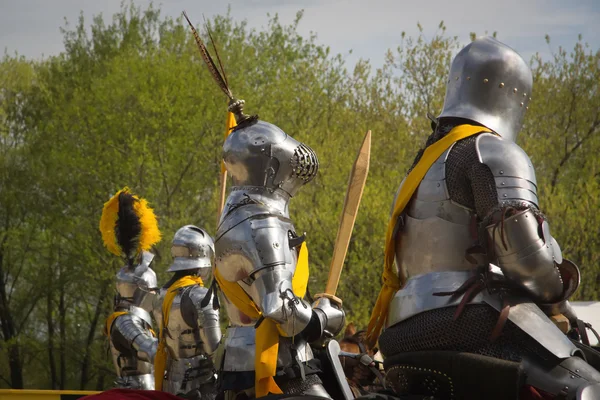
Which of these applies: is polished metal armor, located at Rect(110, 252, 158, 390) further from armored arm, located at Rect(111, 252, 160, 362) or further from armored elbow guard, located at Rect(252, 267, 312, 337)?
armored elbow guard, located at Rect(252, 267, 312, 337)

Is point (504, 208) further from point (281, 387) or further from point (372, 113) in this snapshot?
point (372, 113)

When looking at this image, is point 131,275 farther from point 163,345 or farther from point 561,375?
point 561,375

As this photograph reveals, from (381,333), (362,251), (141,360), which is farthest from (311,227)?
(381,333)

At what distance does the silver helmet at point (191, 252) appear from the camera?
8523 mm

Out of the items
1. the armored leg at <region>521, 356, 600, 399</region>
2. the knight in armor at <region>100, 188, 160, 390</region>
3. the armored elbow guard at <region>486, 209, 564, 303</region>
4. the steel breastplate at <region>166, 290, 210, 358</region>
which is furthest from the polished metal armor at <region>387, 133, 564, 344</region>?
the knight in armor at <region>100, 188, 160, 390</region>

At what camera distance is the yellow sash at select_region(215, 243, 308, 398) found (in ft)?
17.6

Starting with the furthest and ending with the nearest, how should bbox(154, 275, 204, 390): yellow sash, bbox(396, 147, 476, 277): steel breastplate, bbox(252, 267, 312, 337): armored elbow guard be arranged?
1. bbox(154, 275, 204, 390): yellow sash
2. bbox(252, 267, 312, 337): armored elbow guard
3. bbox(396, 147, 476, 277): steel breastplate

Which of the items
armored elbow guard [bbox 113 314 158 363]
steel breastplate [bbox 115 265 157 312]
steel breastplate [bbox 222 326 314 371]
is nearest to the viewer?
steel breastplate [bbox 222 326 314 371]

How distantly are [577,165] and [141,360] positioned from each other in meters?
12.1

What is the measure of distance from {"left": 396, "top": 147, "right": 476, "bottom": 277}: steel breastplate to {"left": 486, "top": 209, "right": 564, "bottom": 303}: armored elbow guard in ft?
0.69

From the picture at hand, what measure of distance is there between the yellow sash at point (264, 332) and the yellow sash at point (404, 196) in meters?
0.86

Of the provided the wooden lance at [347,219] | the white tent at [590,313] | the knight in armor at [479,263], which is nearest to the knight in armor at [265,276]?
the wooden lance at [347,219]

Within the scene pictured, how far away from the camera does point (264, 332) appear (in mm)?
5484

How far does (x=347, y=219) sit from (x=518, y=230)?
7.17 feet
